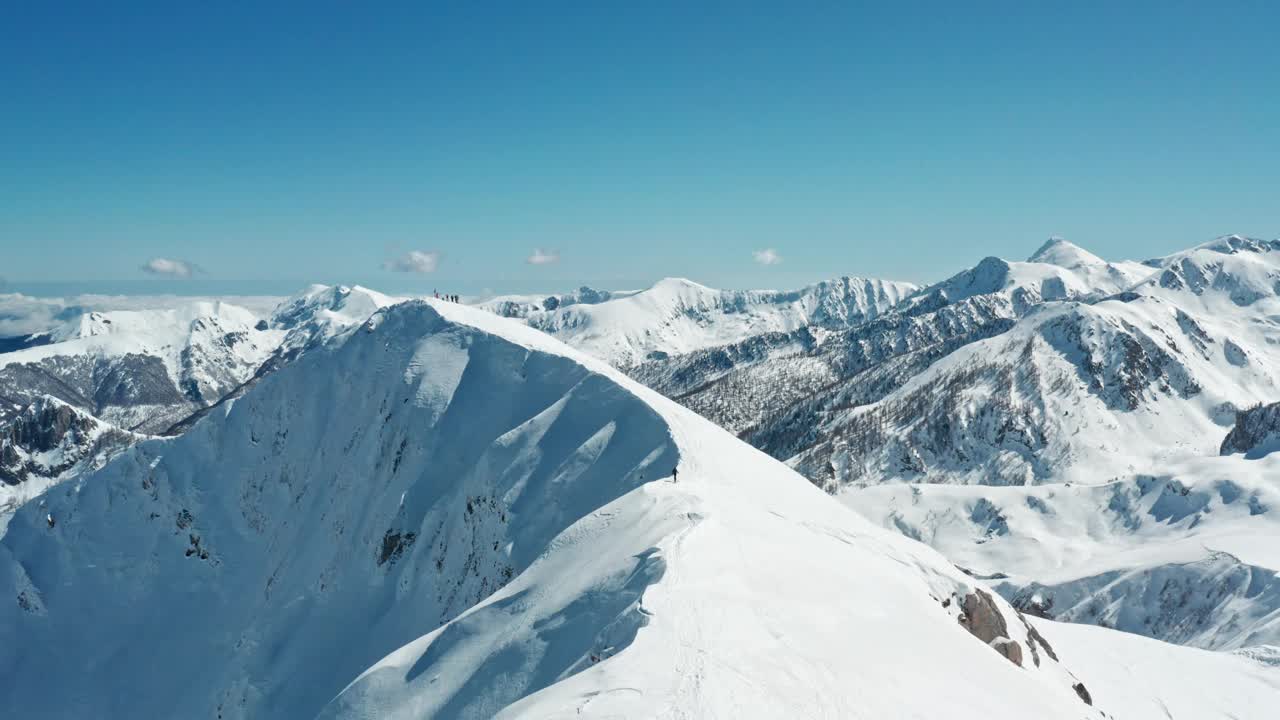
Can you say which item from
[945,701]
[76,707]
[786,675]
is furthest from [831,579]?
[76,707]

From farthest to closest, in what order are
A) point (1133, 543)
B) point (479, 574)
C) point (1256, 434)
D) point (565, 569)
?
point (1256, 434), point (1133, 543), point (479, 574), point (565, 569)

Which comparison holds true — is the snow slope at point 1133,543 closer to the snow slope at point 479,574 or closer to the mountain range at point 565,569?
the mountain range at point 565,569

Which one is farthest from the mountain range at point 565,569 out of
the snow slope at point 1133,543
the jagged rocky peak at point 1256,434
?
the jagged rocky peak at point 1256,434

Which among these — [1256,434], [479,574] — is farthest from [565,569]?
[1256,434]

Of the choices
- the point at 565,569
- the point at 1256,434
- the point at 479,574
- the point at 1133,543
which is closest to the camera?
the point at 565,569

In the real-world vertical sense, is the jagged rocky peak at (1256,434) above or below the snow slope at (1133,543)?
above

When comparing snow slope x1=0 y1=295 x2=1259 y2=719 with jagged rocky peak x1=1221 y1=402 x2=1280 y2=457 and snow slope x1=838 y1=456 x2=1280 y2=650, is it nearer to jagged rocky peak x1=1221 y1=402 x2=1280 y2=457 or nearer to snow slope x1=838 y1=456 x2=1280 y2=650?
snow slope x1=838 y1=456 x2=1280 y2=650

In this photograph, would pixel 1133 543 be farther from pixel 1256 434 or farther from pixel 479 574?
pixel 479 574
